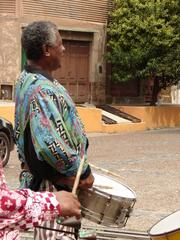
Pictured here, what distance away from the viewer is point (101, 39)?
1032 inches

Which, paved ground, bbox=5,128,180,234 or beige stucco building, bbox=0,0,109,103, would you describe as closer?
paved ground, bbox=5,128,180,234

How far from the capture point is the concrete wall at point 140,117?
842 inches

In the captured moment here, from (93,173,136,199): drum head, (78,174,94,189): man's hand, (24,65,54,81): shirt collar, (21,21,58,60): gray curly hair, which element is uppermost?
(21,21,58,60): gray curly hair

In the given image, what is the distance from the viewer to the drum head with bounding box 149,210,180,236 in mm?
3367

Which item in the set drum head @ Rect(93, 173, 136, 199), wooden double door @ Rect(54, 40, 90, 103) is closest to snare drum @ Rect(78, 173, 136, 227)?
drum head @ Rect(93, 173, 136, 199)

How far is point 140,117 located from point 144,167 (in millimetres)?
12353

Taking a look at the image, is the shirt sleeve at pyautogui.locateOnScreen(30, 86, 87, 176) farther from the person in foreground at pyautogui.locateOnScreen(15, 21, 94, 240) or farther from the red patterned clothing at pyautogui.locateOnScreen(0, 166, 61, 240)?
the red patterned clothing at pyautogui.locateOnScreen(0, 166, 61, 240)

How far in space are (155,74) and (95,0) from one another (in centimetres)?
385

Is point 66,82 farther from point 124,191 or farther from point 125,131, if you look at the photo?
point 124,191

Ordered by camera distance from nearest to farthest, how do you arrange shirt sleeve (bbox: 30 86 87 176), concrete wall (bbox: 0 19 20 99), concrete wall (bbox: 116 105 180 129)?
1. shirt sleeve (bbox: 30 86 87 176)
2. concrete wall (bbox: 0 19 20 99)
3. concrete wall (bbox: 116 105 180 129)

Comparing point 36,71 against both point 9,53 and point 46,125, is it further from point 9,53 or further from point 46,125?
point 9,53

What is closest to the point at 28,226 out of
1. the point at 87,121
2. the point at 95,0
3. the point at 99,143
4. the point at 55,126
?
the point at 55,126

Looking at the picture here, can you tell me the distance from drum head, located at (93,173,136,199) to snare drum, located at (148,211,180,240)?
0.41 m

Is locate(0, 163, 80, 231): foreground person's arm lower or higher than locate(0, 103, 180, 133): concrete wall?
higher
